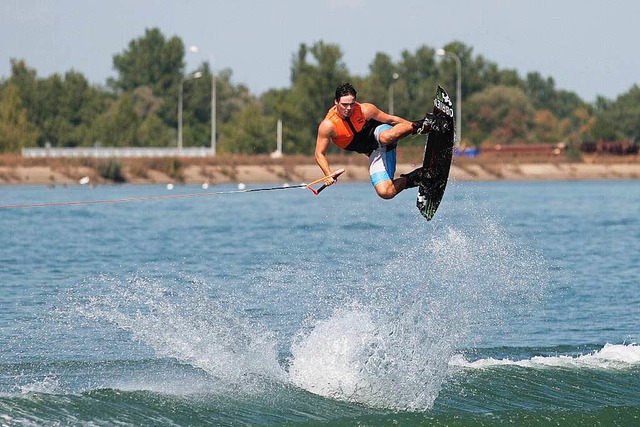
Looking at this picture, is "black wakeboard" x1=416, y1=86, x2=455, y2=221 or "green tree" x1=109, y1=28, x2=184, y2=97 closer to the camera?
"black wakeboard" x1=416, y1=86, x2=455, y2=221

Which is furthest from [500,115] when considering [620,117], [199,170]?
[199,170]

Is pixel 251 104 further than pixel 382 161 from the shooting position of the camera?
Yes

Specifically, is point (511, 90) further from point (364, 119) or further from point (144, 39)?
point (364, 119)

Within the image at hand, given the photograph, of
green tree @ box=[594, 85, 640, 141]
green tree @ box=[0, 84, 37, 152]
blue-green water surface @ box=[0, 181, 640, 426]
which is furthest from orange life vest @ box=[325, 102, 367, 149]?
green tree @ box=[594, 85, 640, 141]

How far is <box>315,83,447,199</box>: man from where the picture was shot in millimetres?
10086

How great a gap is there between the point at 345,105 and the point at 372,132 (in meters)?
0.50

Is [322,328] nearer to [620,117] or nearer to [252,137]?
[252,137]

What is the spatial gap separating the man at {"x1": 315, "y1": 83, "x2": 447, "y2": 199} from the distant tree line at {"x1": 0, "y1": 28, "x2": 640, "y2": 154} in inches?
1821

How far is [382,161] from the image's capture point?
34.1ft

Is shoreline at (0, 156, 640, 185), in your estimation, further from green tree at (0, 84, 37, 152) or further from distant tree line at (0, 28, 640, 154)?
green tree at (0, 84, 37, 152)

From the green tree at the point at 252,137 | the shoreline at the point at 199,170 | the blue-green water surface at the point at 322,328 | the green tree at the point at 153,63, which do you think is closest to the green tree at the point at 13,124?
the green tree at the point at 252,137

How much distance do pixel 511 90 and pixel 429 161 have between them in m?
74.2

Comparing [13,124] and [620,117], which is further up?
[620,117]

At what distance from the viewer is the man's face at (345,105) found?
10.0 m
